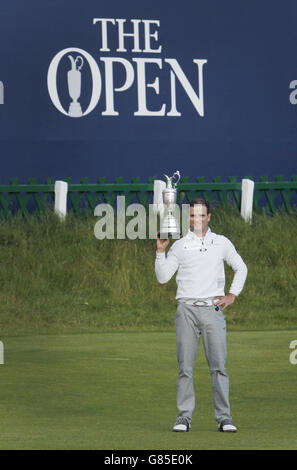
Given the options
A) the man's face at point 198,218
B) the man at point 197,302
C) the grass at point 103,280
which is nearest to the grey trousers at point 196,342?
the man at point 197,302

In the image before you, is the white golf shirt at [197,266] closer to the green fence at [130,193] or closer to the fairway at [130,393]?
the fairway at [130,393]

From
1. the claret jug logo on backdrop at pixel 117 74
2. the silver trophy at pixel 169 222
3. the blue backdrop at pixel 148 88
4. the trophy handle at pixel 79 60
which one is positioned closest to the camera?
the silver trophy at pixel 169 222

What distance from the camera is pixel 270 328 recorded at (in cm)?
1864

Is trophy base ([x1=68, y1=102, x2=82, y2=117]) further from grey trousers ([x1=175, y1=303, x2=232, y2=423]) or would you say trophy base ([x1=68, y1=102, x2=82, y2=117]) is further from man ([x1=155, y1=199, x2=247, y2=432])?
grey trousers ([x1=175, y1=303, x2=232, y2=423])

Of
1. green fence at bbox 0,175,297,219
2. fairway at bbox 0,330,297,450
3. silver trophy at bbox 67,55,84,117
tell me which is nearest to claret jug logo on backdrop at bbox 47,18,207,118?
silver trophy at bbox 67,55,84,117

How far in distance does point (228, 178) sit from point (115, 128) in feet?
7.40

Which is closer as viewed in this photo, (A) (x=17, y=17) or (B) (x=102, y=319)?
(B) (x=102, y=319)

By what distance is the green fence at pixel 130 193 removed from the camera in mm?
21828

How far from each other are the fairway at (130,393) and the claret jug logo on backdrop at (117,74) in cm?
580

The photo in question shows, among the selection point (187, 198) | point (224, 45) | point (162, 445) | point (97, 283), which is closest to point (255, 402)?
point (162, 445)

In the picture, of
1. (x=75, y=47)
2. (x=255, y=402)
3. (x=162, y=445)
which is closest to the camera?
(x=162, y=445)

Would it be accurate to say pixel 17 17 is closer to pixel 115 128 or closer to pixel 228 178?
pixel 115 128

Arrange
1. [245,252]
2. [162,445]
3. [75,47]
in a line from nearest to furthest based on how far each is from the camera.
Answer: [162,445]
[245,252]
[75,47]

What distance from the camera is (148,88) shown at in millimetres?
22750
